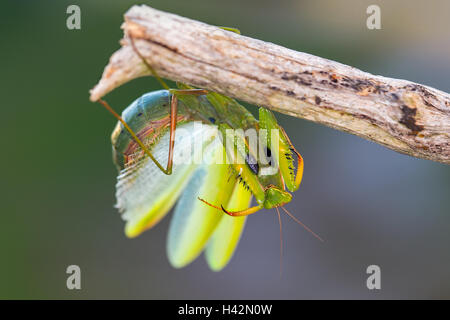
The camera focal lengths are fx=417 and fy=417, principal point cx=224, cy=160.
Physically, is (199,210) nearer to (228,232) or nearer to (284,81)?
(228,232)

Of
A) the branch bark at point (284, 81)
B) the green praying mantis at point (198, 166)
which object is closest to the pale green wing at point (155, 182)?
the green praying mantis at point (198, 166)

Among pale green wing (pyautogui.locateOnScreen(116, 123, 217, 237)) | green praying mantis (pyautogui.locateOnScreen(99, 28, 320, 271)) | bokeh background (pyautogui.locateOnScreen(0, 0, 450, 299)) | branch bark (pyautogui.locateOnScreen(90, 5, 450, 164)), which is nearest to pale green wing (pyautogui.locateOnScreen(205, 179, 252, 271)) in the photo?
green praying mantis (pyautogui.locateOnScreen(99, 28, 320, 271))

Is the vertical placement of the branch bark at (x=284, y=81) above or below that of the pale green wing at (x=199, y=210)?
above

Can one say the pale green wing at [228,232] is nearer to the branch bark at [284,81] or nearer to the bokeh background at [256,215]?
the branch bark at [284,81]

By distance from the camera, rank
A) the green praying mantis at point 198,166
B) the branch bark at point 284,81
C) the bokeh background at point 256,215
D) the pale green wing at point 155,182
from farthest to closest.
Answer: the bokeh background at point 256,215, the pale green wing at point 155,182, the green praying mantis at point 198,166, the branch bark at point 284,81

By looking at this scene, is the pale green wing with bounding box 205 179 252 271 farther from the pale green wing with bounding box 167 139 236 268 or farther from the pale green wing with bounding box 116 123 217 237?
the pale green wing with bounding box 116 123 217 237

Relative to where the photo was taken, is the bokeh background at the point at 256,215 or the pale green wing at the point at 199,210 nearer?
the pale green wing at the point at 199,210

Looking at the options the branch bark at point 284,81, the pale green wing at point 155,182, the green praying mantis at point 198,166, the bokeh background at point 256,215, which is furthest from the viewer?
the bokeh background at point 256,215
